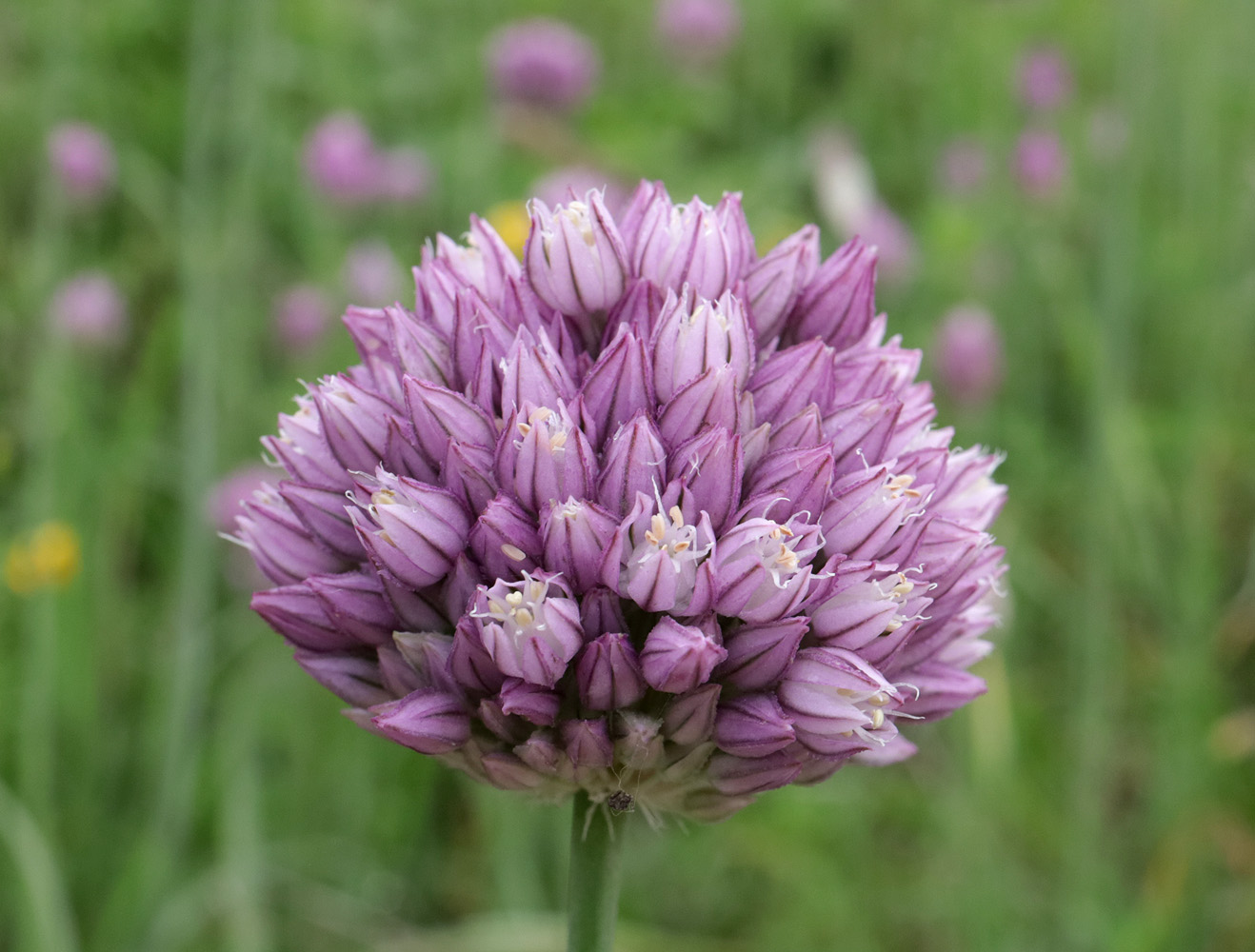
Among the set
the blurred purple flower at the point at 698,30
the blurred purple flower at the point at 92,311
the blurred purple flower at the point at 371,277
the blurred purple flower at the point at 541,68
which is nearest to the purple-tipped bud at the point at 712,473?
the blurred purple flower at the point at 371,277

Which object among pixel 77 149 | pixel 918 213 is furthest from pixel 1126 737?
pixel 77 149

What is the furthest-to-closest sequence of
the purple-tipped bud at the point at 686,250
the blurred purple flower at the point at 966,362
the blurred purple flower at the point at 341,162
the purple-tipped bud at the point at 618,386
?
1. the blurred purple flower at the point at 341,162
2. the blurred purple flower at the point at 966,362
3. the purple-tipped bud at the point at 686,250
4. the purple-tipped bud at the point at 618,386

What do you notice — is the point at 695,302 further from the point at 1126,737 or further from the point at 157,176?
the point at 157,176

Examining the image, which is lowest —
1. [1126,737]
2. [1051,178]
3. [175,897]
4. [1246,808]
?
[175,897]

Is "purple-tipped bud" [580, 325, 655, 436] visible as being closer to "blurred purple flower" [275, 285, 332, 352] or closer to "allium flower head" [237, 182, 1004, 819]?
"allium flower head" [237, 182, 1004, 819]

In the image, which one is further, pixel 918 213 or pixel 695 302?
pixel 918 213

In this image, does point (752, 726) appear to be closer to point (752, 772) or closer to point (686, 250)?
point (752, 772)

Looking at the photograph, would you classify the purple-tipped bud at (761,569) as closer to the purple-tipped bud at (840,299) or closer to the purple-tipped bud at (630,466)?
the purple-tipped bud at (630,466)
